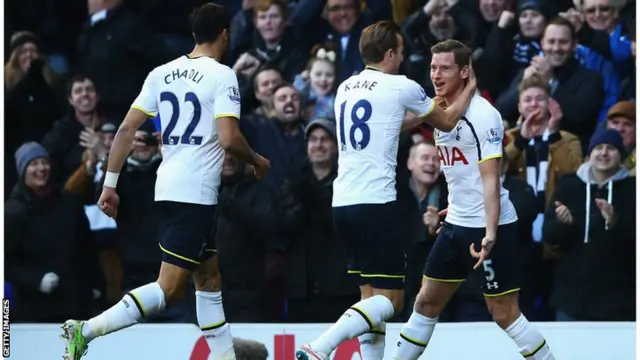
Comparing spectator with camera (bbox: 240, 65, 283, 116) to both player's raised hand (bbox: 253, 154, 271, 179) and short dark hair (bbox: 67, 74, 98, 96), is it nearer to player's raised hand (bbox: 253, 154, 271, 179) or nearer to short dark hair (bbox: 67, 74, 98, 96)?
short dark hair (bbox: 67, 74, 98, 96)

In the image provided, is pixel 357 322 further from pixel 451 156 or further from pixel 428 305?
pixel 451 156

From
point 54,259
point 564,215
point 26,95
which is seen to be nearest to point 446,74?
point 564,215

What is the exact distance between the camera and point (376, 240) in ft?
23.9

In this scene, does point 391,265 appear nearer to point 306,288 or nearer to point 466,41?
point 306,288

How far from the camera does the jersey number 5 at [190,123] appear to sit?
746cm

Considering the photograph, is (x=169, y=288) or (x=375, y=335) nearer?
(x=169, y=288)

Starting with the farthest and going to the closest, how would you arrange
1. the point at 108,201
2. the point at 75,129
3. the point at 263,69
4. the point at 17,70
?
1. the point at 17,70
2. the point at 75,129
3. the point at 263,69
4. the point at 108,201

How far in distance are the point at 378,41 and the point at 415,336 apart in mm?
1793

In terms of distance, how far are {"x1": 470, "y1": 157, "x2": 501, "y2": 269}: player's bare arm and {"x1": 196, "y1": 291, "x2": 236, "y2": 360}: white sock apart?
156cm

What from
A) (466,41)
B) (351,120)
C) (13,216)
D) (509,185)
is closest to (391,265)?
(351,120)

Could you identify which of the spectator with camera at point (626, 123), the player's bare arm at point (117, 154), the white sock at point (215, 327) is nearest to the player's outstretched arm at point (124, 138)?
the player's bare arm at point (117, 154)

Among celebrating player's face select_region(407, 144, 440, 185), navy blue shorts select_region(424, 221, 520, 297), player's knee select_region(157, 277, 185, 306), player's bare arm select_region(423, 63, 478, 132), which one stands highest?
player's bare arm select_region(423, 63, 478, 132)

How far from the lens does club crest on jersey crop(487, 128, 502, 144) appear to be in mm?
7480

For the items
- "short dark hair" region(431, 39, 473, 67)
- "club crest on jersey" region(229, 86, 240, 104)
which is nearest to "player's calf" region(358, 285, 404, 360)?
"club crest on jersey" region(229, 86, 240, 104)
